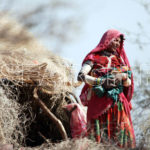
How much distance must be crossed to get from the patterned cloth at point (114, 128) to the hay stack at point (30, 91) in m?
0.64

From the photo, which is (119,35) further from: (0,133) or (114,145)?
(0,133)

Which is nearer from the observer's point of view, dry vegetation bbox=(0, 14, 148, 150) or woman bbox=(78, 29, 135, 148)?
woman bbox=(78, 29, 135, 148)

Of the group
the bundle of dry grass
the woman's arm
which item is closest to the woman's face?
the woman's arm

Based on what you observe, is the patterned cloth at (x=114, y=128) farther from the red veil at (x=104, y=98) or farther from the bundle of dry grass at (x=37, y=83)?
the bundle of dry grass at (x=37, y=83)

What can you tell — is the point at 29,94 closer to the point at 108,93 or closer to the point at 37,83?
the point at 37,83

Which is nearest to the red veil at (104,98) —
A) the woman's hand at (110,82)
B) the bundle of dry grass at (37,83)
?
the woman's hand at (110,82)

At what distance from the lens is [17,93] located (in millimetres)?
4816

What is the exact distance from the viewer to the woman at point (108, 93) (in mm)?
3723

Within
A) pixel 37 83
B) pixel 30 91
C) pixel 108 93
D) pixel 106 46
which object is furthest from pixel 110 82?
pixel 30 91

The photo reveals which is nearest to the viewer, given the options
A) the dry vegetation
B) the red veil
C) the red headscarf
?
the red veil

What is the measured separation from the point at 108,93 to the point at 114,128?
395mm

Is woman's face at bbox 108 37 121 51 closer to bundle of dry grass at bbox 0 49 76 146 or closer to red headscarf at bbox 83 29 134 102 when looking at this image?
red headscarf at bbox 83 29 134 102

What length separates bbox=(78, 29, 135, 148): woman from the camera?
147 inches

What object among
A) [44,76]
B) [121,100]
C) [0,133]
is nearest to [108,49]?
[121,100]
